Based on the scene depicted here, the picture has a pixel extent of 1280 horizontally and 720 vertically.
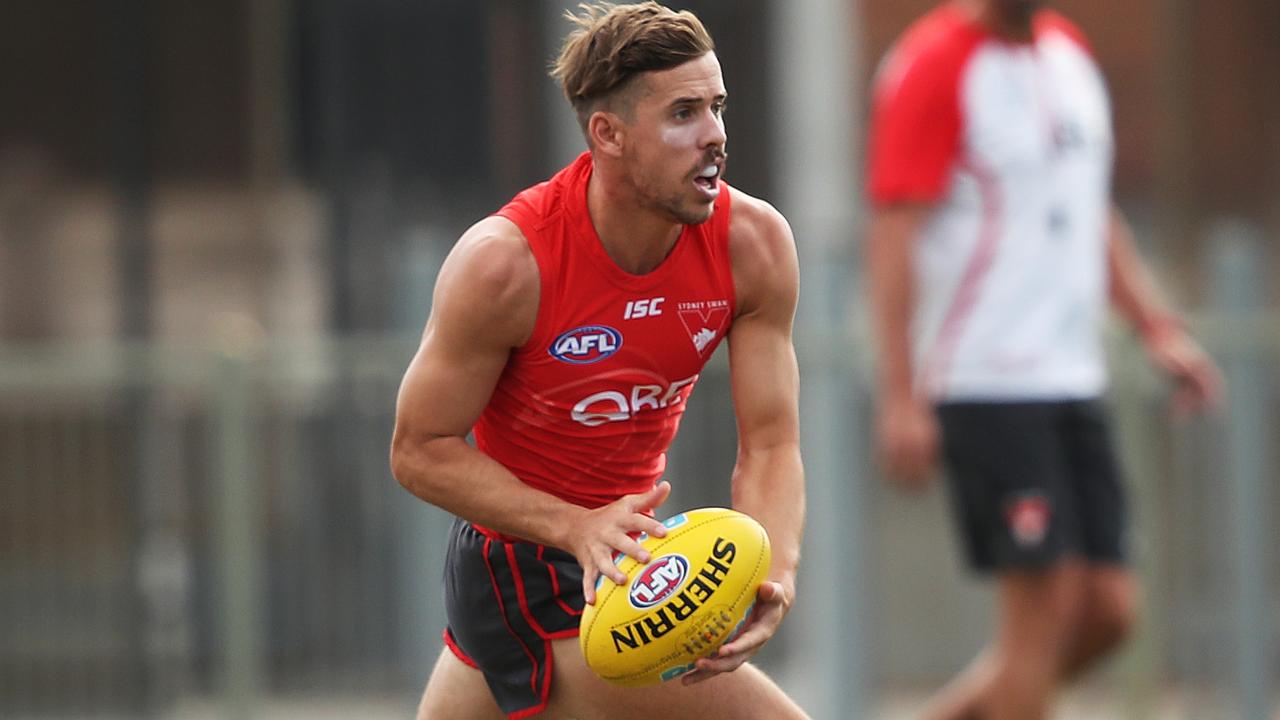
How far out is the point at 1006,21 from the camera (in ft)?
20.4

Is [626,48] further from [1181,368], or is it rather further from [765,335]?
[1181,368]

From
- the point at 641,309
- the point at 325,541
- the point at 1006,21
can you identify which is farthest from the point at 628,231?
the point at 325,541

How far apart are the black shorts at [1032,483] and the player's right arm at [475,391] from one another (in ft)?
7.36

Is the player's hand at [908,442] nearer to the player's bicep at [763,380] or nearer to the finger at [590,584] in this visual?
the player's bicep at [763,380]

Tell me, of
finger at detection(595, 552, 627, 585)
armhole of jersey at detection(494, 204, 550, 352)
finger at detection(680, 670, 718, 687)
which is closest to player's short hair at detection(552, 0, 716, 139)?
armhole of jersey at detection(494, 204, 550, 352)

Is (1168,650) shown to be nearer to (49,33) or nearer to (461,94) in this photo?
(461,94)

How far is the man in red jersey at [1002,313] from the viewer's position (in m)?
6.08

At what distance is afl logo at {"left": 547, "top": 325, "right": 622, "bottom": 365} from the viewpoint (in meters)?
4.16

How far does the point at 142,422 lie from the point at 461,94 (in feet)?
8.89

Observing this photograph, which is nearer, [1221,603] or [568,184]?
[568,184]

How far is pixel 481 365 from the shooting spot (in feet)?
13.5

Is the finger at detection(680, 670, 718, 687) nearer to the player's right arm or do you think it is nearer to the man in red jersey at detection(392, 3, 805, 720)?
the man in red jersey at detection(392, 3, 805, 720)

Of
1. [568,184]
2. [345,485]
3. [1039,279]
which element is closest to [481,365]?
[568,184]

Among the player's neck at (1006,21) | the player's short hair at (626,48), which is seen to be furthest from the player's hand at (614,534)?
the player's neck at (1006,21)
